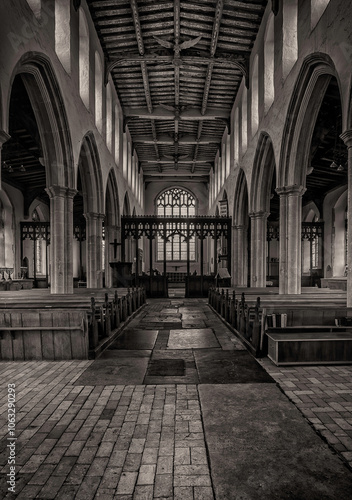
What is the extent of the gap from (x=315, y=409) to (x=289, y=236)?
294 inches

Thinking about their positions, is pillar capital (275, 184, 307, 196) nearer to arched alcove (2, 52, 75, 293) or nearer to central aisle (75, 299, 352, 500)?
arched alcove (2, 52, 75, 293)

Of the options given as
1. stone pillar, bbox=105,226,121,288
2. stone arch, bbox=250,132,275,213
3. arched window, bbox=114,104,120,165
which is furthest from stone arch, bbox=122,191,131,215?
stone arch, bbox=250,132,275,213

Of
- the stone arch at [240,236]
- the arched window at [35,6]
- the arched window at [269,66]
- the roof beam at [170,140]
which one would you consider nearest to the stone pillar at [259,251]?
the stone arch at [240,236]

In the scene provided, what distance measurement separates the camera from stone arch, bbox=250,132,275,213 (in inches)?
498

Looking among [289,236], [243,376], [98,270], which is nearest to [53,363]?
[243,376]

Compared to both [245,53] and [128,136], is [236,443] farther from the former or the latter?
[128,136]

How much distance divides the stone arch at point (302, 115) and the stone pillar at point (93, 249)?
6955 mm

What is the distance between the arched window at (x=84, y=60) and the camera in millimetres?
10737

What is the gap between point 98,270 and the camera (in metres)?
13.3

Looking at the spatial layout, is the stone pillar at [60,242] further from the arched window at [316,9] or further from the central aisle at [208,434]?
the arched window at [316,9]

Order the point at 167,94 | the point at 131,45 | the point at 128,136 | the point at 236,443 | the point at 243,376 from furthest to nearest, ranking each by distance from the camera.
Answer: the point at 128,136
the point at 167,94
the point at 131,45
the point at 243,376
the point at 236,443

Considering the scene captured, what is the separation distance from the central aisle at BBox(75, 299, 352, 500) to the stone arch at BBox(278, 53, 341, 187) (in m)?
6.77

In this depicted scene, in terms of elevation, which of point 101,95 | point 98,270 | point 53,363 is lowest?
point 53,363

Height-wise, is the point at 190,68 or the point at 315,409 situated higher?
the point at 190,68
